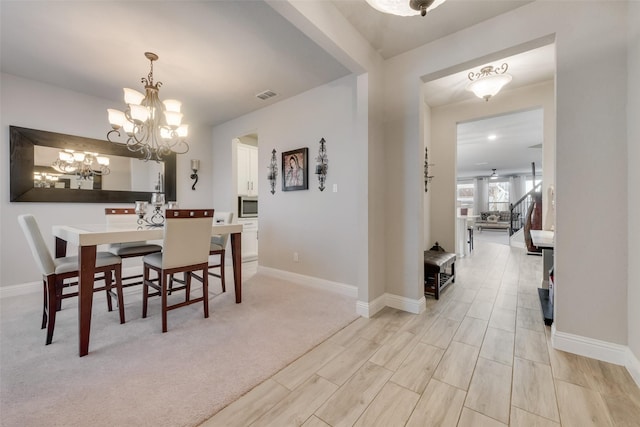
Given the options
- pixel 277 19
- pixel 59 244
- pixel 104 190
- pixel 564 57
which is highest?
pixel 277 19

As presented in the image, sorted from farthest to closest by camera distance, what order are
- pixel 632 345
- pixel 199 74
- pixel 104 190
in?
pixel 104 190 → pixel 199 74 → pixel 632 345

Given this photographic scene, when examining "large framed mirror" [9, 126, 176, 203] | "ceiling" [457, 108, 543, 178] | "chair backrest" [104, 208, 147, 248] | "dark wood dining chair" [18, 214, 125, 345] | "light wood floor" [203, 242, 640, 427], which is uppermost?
"ceiling" [457, 108, 543, 178]

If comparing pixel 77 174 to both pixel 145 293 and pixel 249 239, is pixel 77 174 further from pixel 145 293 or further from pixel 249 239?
pixel 249 239

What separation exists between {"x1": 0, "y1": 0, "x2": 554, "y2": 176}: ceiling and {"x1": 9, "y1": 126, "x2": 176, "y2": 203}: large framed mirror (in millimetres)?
702

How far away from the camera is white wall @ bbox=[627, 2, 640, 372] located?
1.41 meters

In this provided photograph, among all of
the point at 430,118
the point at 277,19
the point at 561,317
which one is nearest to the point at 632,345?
the point at 561,317

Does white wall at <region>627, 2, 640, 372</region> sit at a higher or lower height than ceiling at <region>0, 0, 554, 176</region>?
lower

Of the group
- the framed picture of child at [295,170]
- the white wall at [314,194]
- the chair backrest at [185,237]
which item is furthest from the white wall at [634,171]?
the chair backrest at [185,237]

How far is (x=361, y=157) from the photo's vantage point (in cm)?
233

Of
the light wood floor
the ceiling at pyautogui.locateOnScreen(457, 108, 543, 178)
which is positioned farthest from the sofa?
the light wood floor

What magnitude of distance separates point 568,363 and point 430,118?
12.3ft

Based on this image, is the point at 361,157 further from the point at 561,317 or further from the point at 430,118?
the point at 430,118

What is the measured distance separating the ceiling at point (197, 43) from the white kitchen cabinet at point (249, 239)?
2.20 metres

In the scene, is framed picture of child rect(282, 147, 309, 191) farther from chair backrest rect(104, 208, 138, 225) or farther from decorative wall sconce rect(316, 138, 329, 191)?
chair backrest rect(104, 208, 138, 225)
